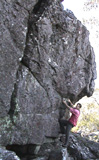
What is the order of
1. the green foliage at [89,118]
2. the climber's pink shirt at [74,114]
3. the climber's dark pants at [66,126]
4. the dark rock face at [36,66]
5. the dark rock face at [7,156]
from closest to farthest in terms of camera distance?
the dark rock face at [7,156]
the dark rock face at [36,66]
the climber's pink shirt at [74,114]
the climber's dark pants at [66,126]
the green foliage at [89,118]

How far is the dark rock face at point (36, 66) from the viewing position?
869 cm

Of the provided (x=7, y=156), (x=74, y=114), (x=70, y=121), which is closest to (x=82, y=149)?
(x=70, y=121)

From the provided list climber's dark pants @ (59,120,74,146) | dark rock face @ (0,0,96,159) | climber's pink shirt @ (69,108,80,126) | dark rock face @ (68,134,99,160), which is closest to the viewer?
dark rock face @ (0,0,96,159)

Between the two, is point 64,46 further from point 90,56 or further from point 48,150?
point 48,150

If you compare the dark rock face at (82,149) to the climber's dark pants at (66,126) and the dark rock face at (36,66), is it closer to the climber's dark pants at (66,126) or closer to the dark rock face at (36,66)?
the climber's dark pants at (66,126)

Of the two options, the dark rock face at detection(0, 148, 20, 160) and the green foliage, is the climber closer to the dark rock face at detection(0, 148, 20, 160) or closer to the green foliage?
the dark rock face at detection(0, 148, 20, 160)

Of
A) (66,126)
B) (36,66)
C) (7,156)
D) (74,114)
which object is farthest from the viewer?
(66,126)

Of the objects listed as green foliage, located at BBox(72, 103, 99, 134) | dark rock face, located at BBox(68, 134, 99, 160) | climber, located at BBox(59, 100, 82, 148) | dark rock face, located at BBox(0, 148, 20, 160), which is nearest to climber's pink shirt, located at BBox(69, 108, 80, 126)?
climber, located at BBox(59, 100, 82, 148)

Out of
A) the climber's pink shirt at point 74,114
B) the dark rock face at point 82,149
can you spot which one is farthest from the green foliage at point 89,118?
the climber's pink shirt at point 74,114

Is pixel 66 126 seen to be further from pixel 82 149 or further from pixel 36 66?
pixel 36 66

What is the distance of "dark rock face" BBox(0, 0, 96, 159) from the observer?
8.69m

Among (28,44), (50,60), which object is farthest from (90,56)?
(28,44)

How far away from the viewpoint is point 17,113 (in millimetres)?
9180

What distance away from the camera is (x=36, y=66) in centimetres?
991
